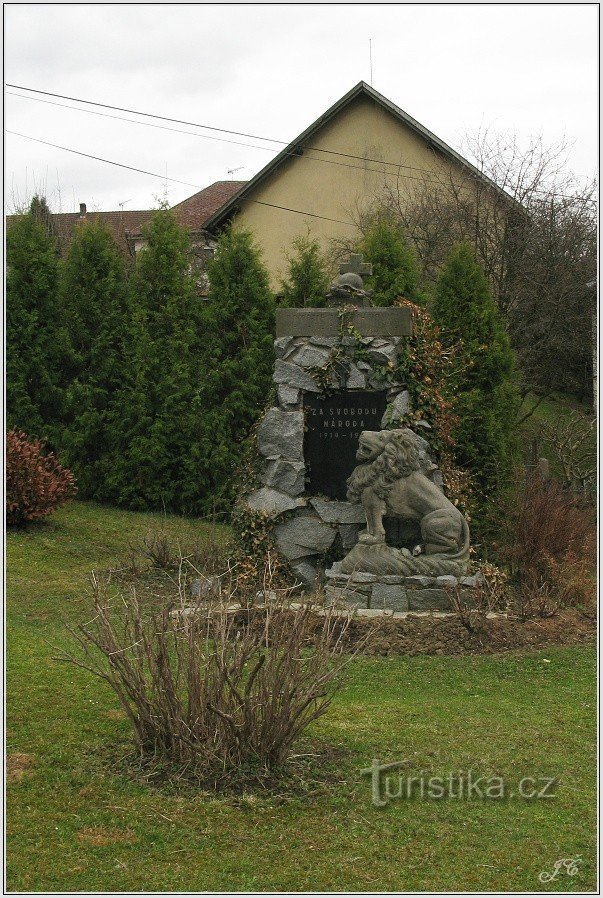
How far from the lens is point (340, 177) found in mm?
20969

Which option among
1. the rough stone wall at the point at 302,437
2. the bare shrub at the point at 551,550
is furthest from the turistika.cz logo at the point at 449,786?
the rough stone wall at the point at 302,437

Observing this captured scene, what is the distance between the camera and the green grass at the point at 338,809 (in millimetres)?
3867

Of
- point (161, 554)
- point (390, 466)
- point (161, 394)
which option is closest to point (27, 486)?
point (161, 554)

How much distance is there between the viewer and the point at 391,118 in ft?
67.2

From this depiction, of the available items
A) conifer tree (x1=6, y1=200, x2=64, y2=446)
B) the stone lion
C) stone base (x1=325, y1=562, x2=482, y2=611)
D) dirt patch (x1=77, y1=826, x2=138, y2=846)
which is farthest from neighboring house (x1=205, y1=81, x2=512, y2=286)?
dirt patch (x1=77, y1=826, x2=138, y2=846)

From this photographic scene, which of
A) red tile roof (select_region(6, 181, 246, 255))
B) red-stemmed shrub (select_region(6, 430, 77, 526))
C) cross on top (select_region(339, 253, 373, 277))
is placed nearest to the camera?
cross on top (select_region(339, 253, 373, 277))

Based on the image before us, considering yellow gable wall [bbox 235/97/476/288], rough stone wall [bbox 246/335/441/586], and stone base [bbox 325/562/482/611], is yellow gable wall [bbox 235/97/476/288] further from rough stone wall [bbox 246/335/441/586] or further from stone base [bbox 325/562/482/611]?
stone base [bbox 325/562/482/611]

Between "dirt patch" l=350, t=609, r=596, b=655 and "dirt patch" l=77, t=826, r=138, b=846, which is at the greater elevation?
"dirt patch" l=350, t=609, r=596, b=655

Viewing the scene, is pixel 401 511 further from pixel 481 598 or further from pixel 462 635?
pixel 462 635

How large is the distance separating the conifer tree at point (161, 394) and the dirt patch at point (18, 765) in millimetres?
8243

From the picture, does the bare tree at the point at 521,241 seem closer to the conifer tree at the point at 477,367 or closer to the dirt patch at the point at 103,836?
the conifer tree at the point at 477,367

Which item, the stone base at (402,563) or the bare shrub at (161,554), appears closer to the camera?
the stone base at (402,563)

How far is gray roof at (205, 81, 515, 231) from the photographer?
1939cm

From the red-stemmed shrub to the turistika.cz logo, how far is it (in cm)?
671
